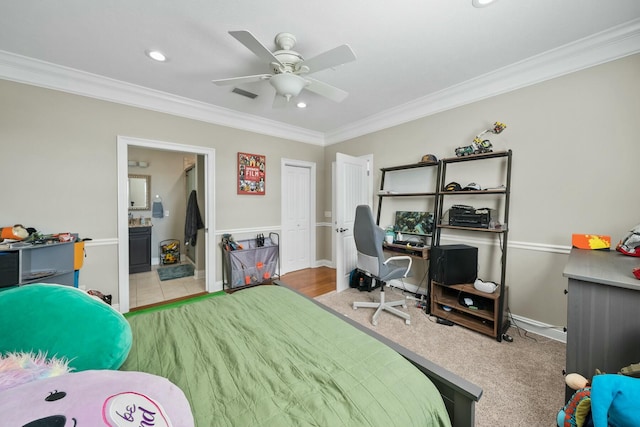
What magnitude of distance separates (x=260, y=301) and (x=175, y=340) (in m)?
0.54

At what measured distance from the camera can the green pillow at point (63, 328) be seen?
2.55 feet

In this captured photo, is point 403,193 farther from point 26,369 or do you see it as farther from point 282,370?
point 26,369

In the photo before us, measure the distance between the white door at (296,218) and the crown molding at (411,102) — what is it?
1.11 meters

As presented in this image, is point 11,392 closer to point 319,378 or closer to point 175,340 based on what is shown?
point 175,340

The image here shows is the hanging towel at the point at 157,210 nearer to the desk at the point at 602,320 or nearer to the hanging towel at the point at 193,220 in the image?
the hanging towel at the point at 193,220

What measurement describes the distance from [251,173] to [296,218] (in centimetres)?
121

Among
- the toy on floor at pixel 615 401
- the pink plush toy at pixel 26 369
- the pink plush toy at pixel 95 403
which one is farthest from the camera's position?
the toy on floor at pixel 615 401

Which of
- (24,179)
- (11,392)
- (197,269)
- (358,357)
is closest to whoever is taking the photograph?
(11,392)

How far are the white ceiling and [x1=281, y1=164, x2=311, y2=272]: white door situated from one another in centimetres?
170

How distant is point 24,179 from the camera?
7.54 ft

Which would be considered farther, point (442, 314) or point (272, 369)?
point (442, 314)

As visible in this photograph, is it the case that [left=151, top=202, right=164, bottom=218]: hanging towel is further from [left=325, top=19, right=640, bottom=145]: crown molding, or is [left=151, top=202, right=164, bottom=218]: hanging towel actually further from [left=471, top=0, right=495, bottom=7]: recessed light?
[left=471, top=0, right=495, bottom=7]: recessed light

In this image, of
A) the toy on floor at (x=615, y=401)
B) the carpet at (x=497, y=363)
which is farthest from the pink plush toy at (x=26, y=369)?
the carpet at (x=497, y=363)

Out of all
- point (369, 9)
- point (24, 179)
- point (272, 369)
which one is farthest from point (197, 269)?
point (369, 9)
